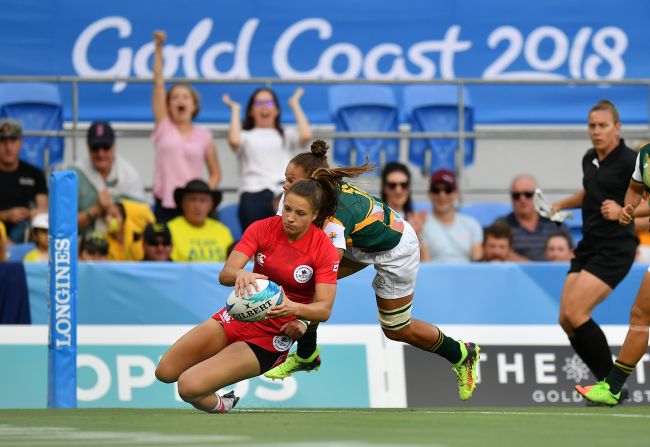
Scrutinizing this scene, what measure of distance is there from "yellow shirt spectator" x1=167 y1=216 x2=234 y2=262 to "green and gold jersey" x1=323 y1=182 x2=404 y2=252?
3.90 meters

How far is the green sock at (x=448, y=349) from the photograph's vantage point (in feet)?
30.4

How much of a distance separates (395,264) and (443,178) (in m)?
4.24

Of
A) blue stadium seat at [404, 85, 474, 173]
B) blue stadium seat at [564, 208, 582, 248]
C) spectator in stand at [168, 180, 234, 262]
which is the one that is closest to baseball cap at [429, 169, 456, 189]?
blue stadium seat at [404, 85, 474, 173]

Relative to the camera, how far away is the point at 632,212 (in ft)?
31.8

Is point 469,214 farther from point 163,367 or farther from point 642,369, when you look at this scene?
point 163,367

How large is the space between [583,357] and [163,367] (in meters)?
3.73

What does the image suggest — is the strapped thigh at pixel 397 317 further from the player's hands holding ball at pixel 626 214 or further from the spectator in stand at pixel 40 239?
the spectator in stand at pixel 40 239

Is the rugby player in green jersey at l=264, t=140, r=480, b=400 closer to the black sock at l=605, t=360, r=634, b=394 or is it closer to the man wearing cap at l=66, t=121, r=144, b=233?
the black sock at l=605, t=360, r=634, b=394

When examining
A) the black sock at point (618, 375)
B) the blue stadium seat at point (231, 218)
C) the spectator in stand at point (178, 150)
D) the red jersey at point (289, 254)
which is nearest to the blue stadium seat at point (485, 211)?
the blue stadium seat at point (231, 218)

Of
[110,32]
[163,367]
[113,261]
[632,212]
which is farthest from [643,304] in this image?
[110,32]

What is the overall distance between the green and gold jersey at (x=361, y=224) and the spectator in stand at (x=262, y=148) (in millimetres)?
4172

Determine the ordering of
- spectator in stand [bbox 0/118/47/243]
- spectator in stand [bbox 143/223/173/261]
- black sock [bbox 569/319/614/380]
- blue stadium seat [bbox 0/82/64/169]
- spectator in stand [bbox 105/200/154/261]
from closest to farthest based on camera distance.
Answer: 1. black sock [bbox 569/319/614/380]
2. spectator in stand [bbox 143/223/173/261]
3. spectator in stand [bbox 105/200/154/261]
4. spectator in stand [bbox 0/118/47/243]
5. blue stadium seat [bbox 0/82/64/169]

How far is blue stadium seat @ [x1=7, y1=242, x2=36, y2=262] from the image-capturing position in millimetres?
13023

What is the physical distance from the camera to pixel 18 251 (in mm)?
13078
